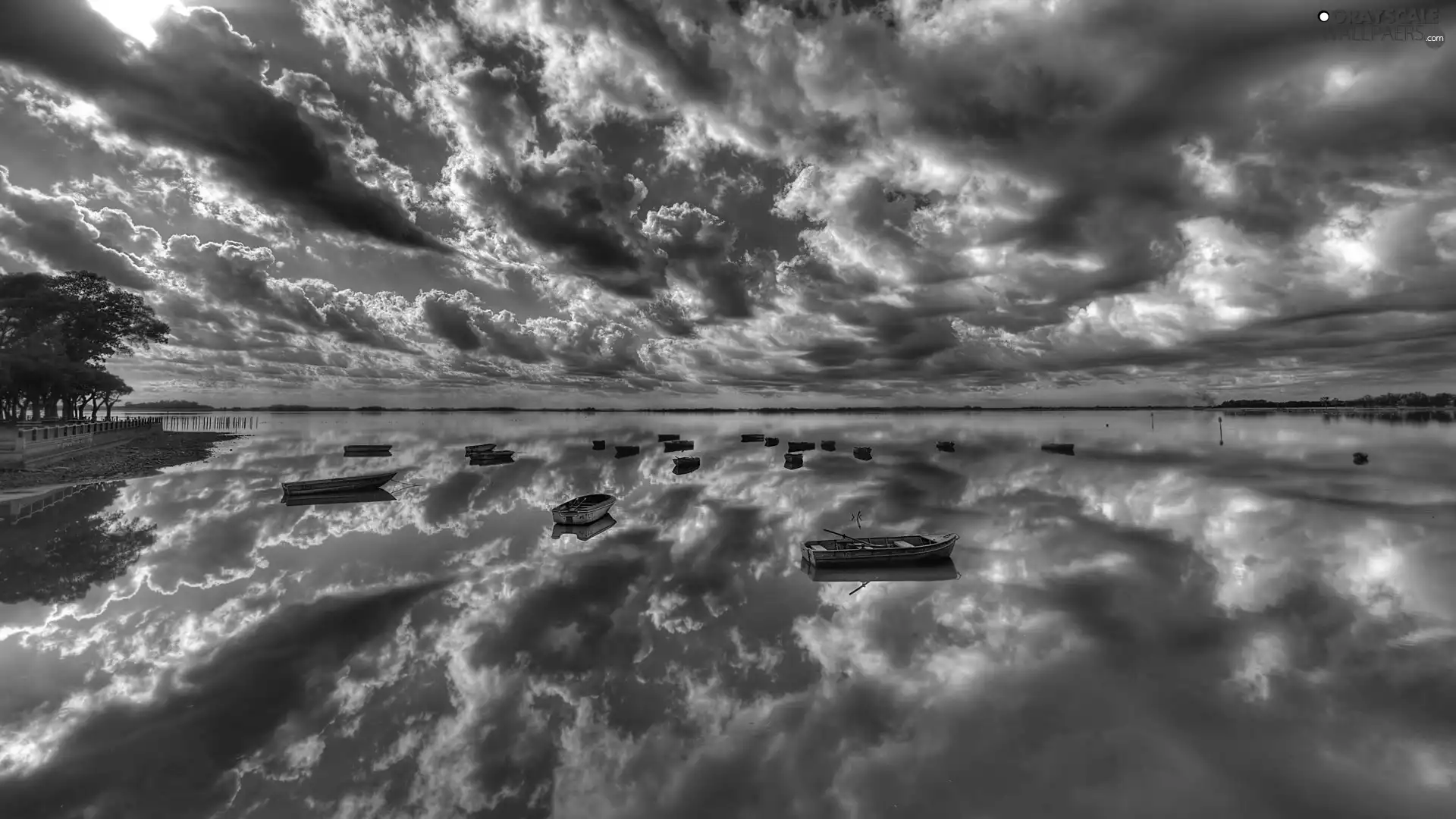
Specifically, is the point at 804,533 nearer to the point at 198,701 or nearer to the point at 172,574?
the point at 198,701

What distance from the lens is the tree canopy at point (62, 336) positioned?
Answer: 60625 millimetres

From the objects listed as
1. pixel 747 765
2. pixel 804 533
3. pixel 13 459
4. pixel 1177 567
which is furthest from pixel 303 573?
pixel 13 459

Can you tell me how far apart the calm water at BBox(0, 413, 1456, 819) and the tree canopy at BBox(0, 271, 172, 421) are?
4725cm

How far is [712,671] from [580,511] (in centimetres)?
1833

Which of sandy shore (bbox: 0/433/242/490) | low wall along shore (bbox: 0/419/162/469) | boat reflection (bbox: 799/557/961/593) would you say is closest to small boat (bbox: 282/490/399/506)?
sandy shore (bbox: 0/433/242/490)

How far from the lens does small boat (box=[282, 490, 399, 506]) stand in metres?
39.7

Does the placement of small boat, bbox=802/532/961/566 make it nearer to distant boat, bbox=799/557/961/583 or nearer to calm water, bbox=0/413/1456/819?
distant boat, bbox=799/557/961/583

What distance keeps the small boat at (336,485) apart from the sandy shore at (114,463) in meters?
18.5

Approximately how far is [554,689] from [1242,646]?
21.0 metres

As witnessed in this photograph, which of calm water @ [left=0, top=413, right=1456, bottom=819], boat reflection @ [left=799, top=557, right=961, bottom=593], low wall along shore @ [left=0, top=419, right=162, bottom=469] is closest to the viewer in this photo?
calm water @ [left=0, top=413, right=1456, bottom=819]

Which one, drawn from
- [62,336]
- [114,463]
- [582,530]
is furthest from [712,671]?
[62,336]

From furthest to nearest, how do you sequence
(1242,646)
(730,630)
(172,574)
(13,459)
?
(13,459), (172,574), (730,630), (1242,646)

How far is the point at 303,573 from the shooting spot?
23.2 metres

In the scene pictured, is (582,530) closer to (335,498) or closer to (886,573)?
(886,573)
